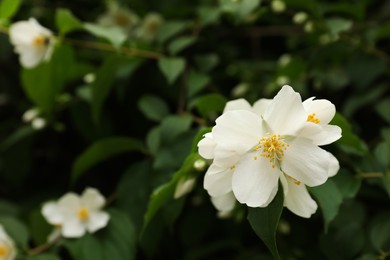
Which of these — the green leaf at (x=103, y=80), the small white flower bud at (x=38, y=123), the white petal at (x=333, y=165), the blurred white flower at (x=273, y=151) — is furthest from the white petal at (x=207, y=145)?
the small white flower bud at (x=38, y=123)

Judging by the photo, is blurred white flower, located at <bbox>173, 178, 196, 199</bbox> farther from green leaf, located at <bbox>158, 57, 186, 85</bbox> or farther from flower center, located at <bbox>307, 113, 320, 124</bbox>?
green leaf, located at <bbox>158, 57, 186, 85</bbox>

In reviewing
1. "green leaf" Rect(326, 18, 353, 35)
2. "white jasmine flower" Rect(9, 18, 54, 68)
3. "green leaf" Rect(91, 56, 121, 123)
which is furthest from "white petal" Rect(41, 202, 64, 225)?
"green leaf" Rect(326, 18, 353, 35)

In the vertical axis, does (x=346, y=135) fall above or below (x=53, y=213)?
above

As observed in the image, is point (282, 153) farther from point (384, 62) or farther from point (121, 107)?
point (121, 107)

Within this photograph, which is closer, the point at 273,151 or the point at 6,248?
the point at 273,151

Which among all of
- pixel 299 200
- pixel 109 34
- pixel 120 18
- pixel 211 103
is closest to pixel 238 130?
pixel 299 200

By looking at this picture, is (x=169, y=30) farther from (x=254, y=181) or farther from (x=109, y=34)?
(x=254, y=181)

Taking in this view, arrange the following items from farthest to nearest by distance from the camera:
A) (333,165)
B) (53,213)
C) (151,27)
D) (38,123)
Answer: (151,27)
(38,123)
(53,213)
(333,165)
